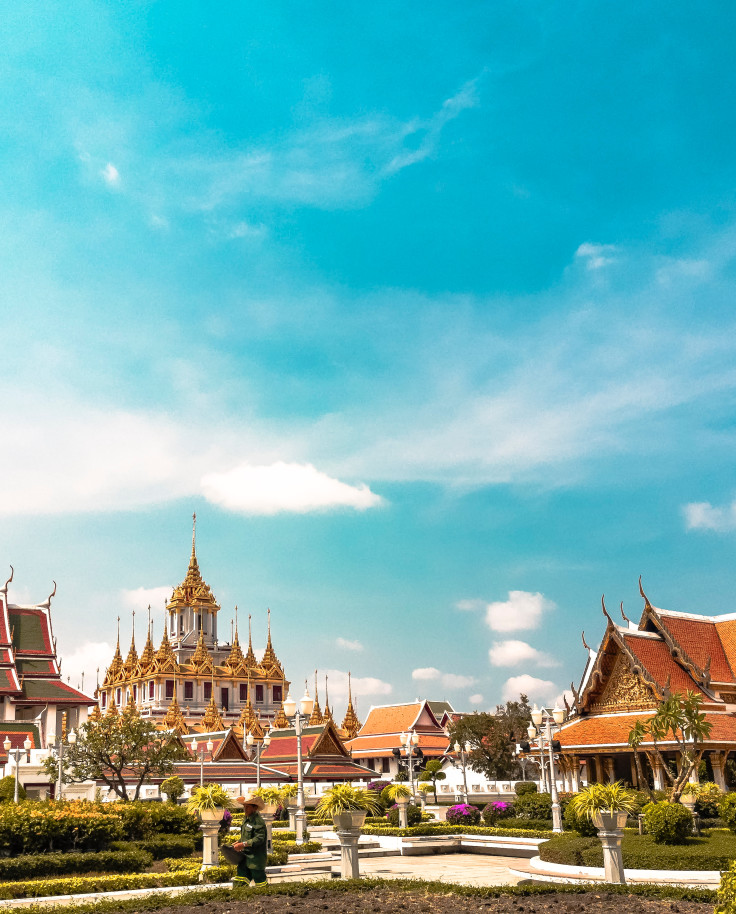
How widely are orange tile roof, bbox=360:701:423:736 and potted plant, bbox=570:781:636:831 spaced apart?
49946 millimetres

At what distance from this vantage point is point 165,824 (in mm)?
22594

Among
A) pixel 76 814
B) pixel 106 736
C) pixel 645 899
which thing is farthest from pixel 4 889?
pixel 106 736

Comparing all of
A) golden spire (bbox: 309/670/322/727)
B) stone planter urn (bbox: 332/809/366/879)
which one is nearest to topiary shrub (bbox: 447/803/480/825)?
stone planter urn (bbox: 332/809/366/879)

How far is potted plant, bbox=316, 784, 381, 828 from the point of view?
44.7ft

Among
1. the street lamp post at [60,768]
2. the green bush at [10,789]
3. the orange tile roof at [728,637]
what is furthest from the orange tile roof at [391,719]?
the green bush at [10,789]

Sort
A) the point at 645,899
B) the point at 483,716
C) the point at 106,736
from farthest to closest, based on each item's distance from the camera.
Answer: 1. the point at 483,716
2. the point at 106,736
3. the point at 645,899

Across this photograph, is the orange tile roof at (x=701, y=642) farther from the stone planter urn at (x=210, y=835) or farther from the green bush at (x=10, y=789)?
the green bush at (x=10, y=789)

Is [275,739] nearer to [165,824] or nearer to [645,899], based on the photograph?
[165,824]

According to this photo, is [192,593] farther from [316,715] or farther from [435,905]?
[435,905]

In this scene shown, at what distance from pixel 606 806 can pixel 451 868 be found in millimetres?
6467

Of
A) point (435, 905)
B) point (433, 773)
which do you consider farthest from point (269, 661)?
point (435, 905)

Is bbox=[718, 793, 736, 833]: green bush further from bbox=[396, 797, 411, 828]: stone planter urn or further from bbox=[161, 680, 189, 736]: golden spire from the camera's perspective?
bbox=[161, 680, 189, 736]: golden spire

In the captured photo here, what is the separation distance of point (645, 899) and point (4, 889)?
10917 millimetres

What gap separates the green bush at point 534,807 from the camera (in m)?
29.4
